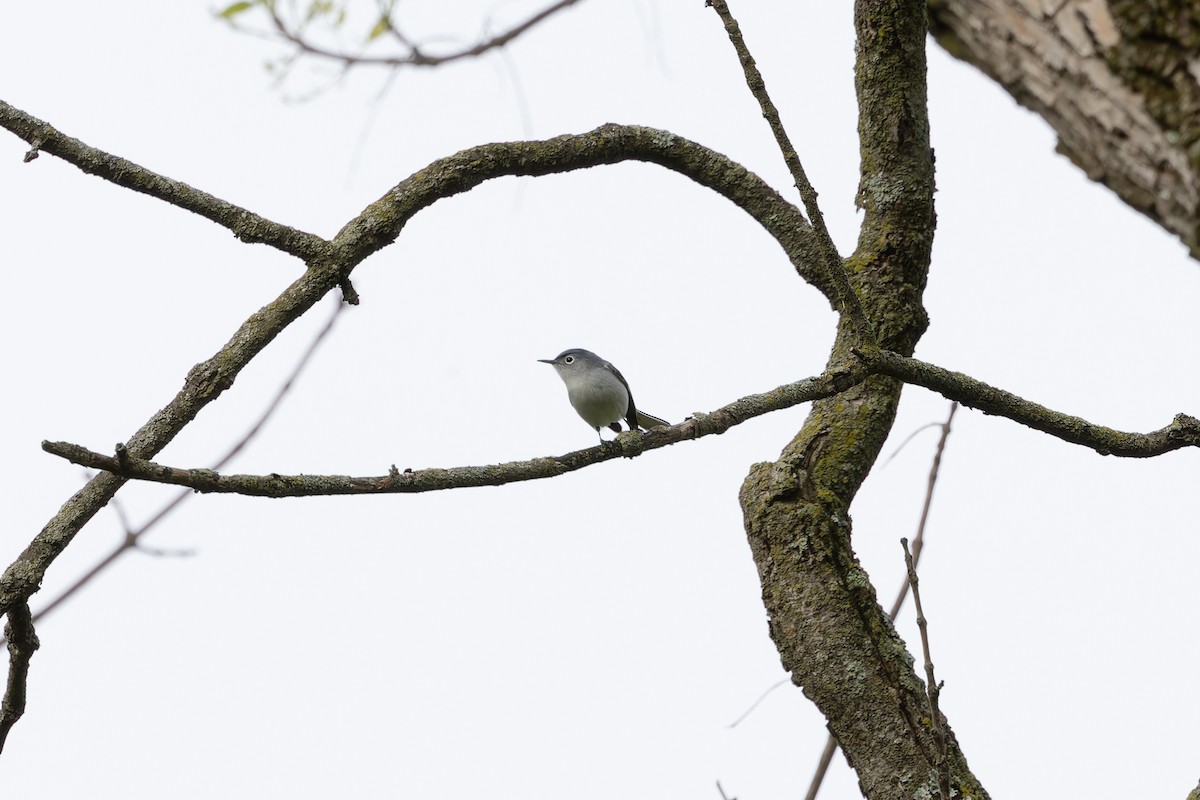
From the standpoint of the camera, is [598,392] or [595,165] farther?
[598,392]

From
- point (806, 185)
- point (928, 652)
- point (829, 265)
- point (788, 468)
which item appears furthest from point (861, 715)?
point (806, 185)

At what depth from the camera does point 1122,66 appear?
128 cm

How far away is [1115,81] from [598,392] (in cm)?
428

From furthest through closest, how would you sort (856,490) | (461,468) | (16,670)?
(856,490) → (16,670) → (461,468)

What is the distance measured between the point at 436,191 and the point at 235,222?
605 millimetres

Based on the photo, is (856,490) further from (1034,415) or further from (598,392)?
(598,392)

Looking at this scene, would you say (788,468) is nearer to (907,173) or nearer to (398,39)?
(907,173)

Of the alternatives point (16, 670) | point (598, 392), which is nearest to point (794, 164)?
point (16, 670)

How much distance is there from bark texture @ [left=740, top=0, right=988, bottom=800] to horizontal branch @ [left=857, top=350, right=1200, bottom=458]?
0.64 metres

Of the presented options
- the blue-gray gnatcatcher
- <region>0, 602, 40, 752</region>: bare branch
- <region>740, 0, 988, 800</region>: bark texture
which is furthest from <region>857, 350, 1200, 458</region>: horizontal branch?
the blue-gray gnatcatcher

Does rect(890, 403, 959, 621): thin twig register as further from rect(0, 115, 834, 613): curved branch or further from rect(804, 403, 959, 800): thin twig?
rect(0, 115, 834, 613): curved branch

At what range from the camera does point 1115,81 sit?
1.30 m

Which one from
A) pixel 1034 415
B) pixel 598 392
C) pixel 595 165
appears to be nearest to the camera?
pixel 1034 415

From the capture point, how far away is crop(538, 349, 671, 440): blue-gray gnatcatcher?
5.52 m
